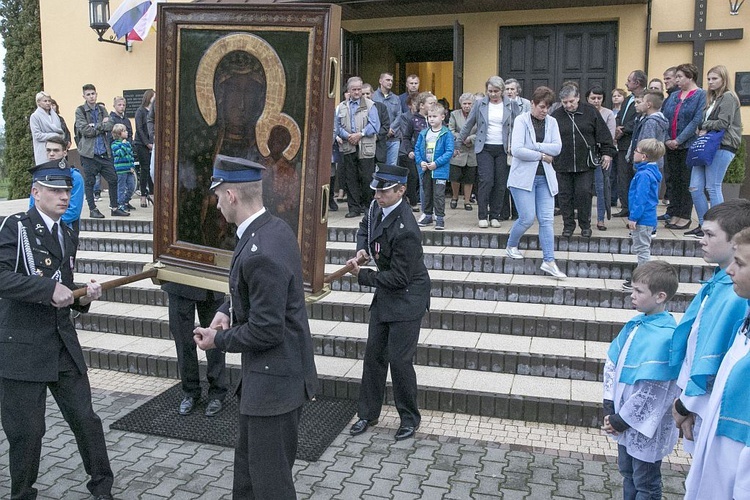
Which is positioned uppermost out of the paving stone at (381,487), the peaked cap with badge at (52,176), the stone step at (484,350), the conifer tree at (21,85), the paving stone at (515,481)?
the conifer tree at (21,85)

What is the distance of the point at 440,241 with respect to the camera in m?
8.98

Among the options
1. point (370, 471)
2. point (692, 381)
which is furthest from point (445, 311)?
point (692, 381)

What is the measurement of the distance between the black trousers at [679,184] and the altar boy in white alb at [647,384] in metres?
5.90

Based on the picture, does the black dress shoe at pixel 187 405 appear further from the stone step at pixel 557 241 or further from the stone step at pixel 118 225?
the stone step at pixel 118 225

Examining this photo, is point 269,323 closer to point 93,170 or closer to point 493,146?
point 493,146

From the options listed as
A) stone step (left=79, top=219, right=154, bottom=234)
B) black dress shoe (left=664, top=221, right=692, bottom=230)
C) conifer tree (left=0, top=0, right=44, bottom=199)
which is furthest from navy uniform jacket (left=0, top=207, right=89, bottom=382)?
conifer tree (left=0, top=0, right=44, bottom=199)

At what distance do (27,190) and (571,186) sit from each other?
1372 cm

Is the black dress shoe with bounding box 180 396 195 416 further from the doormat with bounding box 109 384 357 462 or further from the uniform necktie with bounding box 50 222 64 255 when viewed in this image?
the uniform necktie with bounding box 50 222 64 255

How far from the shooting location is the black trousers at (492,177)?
30.4 ft

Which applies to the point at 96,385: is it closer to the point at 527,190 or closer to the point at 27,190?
the point at 527,190

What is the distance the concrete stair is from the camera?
584 centimetres

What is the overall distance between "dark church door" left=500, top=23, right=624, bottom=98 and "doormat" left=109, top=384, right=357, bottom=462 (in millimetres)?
8595

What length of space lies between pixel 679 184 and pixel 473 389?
16.3 ft

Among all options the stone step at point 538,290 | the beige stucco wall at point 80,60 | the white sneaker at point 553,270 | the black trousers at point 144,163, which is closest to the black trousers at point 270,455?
the stone step at point 538,290
